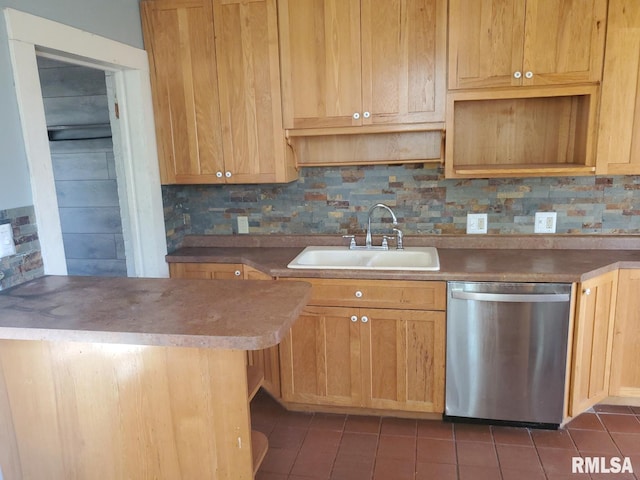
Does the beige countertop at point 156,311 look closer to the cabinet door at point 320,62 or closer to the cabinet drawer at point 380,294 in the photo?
the cabinet drawer at point 380,294

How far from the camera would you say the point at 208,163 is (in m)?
2.73

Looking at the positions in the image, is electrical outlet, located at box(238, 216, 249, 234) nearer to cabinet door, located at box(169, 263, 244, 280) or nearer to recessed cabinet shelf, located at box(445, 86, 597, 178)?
cabinet door, located at box(169, 263, 244, 280)

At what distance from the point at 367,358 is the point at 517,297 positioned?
0.78 meters

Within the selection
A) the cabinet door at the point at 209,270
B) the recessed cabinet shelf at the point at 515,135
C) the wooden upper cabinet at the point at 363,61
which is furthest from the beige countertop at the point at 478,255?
the wooden upper cabinet at the point at 363,61

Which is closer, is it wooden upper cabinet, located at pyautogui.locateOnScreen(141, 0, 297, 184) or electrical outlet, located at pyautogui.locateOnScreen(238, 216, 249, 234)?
wooden upper cabinet, located at pyautogui.locateOnScreen(141, 0, 297, 184)

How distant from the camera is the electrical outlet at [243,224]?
3055mm

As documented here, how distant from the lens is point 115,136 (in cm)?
263

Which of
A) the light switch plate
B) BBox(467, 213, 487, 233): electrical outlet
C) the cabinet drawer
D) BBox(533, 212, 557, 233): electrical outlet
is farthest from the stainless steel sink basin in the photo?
the light switch plate

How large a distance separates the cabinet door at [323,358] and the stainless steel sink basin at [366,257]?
29cm

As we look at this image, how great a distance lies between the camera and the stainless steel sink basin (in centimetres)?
265

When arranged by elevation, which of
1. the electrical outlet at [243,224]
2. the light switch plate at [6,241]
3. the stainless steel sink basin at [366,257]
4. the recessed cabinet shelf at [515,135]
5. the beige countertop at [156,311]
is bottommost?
the stainless steel sink basin at [366,257]

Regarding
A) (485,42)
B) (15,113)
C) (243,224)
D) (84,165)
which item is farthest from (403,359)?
(84,165)

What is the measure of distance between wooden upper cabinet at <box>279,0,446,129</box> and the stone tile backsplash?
43 cm

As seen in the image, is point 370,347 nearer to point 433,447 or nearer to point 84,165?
point 433,447
